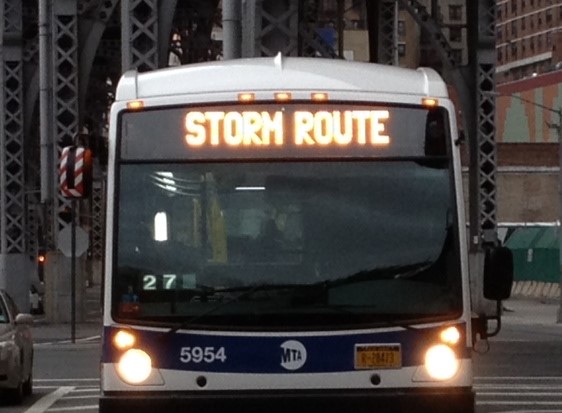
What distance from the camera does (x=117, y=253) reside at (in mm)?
12586

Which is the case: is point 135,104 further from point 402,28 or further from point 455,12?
point 455,12

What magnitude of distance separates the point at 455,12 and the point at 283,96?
125 meters

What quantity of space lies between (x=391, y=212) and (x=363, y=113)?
2.43 feet

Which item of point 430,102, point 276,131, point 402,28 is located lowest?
point 276,131

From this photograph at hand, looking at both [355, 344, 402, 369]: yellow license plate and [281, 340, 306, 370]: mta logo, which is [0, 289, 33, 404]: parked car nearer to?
[281, 340, 306, 370]: mta logo

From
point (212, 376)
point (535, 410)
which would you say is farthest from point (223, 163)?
point (535, 410)

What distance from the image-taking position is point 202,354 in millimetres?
12320

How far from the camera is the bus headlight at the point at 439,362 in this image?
1230 centimetres

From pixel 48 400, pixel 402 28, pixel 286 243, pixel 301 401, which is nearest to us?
pixel 301 401

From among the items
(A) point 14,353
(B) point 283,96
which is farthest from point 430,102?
(A) point 14,353

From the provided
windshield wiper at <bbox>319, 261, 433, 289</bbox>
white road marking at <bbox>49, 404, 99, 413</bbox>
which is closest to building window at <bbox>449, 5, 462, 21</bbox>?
white road marking at <bbox>49, 404, 99, 413</bbox>

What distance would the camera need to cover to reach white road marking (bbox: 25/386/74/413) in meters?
21.4

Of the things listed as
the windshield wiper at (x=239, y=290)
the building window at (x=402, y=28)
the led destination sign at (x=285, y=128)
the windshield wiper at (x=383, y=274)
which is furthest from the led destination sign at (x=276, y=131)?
the building window at (x=402, y=28)

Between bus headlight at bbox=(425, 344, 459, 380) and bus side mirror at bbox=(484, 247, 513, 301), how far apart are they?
1.83 feet
